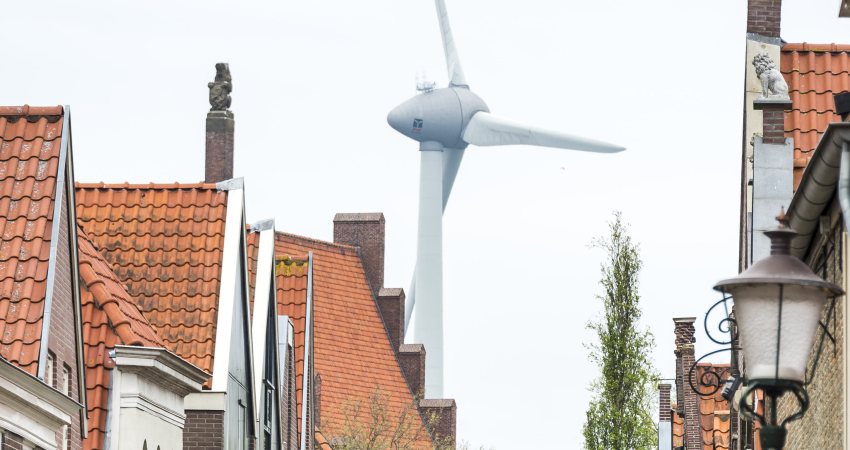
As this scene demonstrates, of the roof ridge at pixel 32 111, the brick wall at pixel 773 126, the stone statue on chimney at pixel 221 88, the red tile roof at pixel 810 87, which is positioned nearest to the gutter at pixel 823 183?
the brick wall at pixel 773 126

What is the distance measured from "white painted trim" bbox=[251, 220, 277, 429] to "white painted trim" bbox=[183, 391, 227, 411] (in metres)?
3.49

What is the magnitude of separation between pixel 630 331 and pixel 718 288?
130ft

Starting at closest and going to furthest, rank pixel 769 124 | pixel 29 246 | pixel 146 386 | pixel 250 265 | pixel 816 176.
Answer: pixel 816 176, pixel 29 246, pixel 769 124, pixel 146 386, pixel 250 265

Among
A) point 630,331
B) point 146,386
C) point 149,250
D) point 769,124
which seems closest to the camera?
point 769,124

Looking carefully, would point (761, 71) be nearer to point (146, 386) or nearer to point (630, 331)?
point (146, 386)

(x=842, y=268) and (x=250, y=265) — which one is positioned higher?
(x=250, y=265)

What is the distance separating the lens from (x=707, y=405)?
41938 mm

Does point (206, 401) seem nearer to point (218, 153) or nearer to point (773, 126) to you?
point (773, 126)

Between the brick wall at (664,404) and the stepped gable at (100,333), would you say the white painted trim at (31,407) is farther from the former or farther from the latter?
the brick wall at (664,404)

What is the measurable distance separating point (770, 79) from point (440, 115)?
67.9 meters

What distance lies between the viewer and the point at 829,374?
15688 mm

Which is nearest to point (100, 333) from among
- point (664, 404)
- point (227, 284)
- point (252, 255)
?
point (227, 284)

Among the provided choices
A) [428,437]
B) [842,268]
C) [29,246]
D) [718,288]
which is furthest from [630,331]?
[718,288]

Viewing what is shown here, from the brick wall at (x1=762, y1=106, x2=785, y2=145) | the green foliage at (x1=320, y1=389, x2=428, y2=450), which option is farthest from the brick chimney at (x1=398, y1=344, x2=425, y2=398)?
the brick wall at (x1=762, y1=106, x2=785, y2=145)
